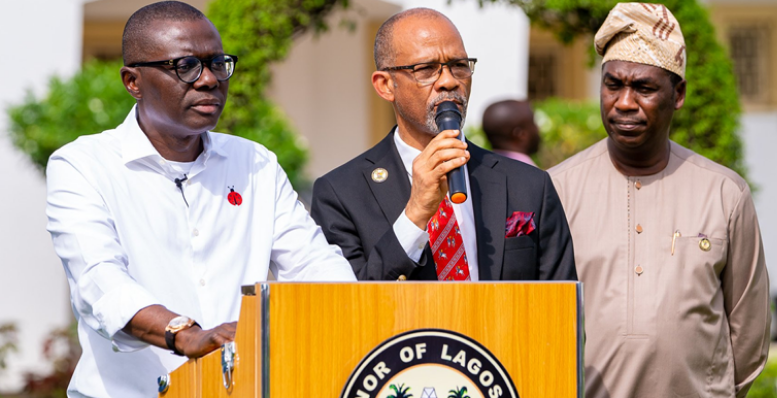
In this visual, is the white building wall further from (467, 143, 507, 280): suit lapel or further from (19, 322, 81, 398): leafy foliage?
(467, 143, 507, 280): suit lapel

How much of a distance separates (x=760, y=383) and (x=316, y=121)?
18.1 ft

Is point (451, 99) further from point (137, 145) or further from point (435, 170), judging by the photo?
point (137, 145)

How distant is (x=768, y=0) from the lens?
37.4ft

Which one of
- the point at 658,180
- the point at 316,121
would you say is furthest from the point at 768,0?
the point at 658,180

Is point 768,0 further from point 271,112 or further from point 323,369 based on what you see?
point 323,369

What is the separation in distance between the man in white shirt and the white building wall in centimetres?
589

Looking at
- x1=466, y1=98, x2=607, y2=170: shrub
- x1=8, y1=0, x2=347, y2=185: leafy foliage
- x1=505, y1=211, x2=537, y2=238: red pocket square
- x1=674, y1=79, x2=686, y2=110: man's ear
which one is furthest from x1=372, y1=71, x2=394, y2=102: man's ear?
x1=466, y1=98, x2=607, y2=170: shrub

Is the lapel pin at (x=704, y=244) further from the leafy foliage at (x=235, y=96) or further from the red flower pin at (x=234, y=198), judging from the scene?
the leafy foliage at (x=235, y=96)

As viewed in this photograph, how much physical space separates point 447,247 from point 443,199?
0.17 m

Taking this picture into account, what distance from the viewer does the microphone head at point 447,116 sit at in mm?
2969

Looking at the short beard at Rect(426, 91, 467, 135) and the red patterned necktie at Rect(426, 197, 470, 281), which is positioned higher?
the short beard at Rect(426, 91, 467, 135)

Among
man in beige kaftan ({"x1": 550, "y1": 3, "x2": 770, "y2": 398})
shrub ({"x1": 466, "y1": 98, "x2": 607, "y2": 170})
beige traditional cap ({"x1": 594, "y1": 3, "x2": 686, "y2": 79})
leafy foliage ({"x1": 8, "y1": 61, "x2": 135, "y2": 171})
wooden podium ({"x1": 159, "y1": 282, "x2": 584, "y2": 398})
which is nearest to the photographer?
wooden podium ({"x1": 159, "y1": 282, "x2": 584, "y2": 398})

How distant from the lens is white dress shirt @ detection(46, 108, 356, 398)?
2.80m

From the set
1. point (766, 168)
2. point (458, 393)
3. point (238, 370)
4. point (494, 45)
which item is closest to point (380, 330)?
point (458, 393)
